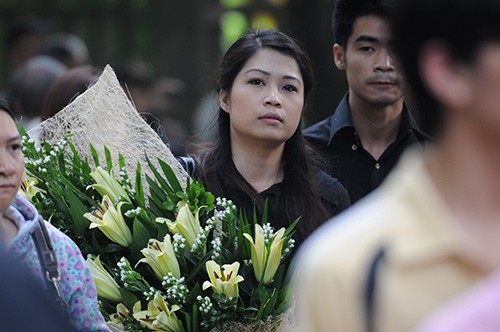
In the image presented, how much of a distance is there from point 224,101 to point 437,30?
343cm

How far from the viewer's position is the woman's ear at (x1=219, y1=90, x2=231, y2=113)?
5.41 metres

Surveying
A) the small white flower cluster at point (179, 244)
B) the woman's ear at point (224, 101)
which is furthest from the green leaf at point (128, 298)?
the woman's ear at point (224, 101)

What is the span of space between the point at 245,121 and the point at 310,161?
0.34 m

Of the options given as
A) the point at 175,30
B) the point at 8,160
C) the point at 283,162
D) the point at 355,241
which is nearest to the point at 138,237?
the point at 8,160

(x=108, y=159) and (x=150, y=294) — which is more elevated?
(x=108, y=159)

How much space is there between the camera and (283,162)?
17.5ft

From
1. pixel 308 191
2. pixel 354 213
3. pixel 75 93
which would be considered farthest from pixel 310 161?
pixel 354 213

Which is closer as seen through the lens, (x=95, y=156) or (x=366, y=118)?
(x=95, y=156)

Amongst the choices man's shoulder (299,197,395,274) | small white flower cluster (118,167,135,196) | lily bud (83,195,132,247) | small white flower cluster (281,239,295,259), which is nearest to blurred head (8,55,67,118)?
small white flower cluster (118,167,135,196)

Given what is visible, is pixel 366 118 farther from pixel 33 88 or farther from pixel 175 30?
pixel 175 30

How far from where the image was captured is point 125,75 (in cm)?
1019

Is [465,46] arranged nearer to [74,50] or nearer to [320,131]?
[320,131]

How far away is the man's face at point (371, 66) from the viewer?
5738 mm

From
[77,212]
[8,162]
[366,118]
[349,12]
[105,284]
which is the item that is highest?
[349,12]
